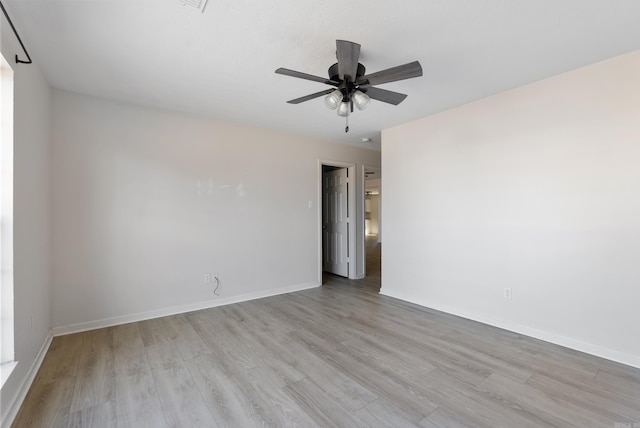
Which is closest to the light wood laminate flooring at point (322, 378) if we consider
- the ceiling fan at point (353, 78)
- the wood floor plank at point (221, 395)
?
the wood floor plank at point (221, 395)

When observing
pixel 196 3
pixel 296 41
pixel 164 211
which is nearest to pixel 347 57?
pixel 296 41

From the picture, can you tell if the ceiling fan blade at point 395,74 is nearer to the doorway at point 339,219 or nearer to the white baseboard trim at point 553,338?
the white baseboard trim at point 553,338

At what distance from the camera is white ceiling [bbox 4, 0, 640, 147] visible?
1.72m

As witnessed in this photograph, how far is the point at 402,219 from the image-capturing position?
4.04 m

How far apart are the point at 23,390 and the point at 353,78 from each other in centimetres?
319

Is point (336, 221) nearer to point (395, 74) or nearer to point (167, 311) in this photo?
point (167, 311)

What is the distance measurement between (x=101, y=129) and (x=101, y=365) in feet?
7.85

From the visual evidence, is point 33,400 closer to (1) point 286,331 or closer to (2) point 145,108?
(1) point 286,331

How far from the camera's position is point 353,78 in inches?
80.0

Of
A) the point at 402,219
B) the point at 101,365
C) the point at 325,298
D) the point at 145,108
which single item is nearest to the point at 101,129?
the point at 145,108

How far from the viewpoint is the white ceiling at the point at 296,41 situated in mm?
1725

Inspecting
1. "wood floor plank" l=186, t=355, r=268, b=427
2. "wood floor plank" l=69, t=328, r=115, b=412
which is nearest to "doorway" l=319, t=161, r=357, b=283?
"wood floor plank" l=186, t=355, r=268, b=427

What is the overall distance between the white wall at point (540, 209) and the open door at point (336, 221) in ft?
5.39

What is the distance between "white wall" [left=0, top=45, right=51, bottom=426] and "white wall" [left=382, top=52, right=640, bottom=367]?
3.93 meters
